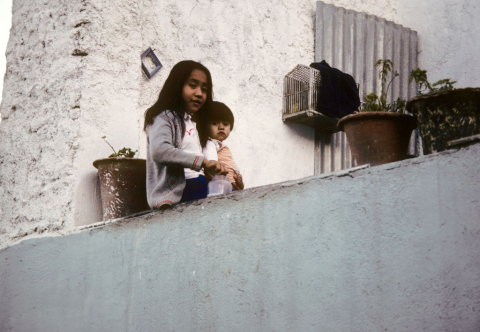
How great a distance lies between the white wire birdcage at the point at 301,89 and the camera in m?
5.44

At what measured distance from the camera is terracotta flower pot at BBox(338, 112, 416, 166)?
2.86 m

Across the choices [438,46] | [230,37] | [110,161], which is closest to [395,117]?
[110,161]

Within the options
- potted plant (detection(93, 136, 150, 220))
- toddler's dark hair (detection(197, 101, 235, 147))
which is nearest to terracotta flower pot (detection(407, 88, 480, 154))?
toddler's dark hair (detection(197, 101, 235, 147))

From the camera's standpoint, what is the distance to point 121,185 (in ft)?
11.8

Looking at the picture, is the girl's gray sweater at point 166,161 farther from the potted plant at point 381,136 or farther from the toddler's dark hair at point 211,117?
the potted plant at point 381,136

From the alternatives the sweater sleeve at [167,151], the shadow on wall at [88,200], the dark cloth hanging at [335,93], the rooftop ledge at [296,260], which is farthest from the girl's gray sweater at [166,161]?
the dark cloth hanging at [335,93]

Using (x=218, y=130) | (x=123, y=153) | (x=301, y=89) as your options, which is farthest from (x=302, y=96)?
(x=123, y=153)

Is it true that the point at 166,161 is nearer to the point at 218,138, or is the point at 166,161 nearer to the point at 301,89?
the point at 218,138

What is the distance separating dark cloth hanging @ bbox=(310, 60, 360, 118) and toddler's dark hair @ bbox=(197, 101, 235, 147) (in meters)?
1.60

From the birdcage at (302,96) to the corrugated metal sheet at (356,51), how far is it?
383mm

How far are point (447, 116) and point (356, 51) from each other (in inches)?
151

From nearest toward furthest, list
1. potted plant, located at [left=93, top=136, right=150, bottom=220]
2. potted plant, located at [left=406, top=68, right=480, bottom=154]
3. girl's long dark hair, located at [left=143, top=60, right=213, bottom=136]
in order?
potted plant, located at [left=406, top=68, right=480, bottom=154] → girl's long dark hair, located at [left=143, top=60, right=213, bottom=136] → potted plant, located at [left=93, top=136, right=150, bottom=220]

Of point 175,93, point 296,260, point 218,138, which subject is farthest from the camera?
point 218,138

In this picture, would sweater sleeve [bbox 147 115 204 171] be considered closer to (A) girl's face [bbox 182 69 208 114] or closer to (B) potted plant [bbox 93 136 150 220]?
(A) girl's face [bbox 182 69 208 114]
